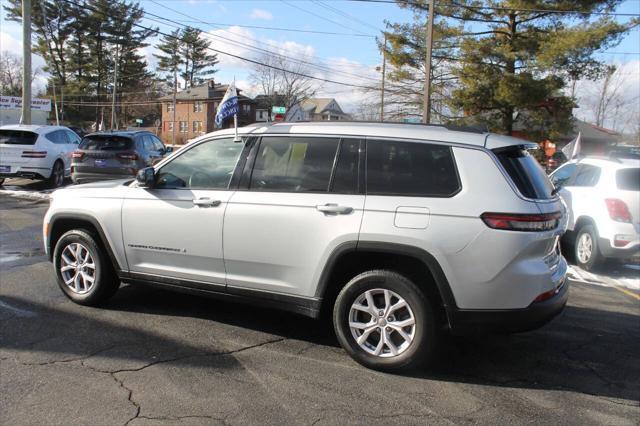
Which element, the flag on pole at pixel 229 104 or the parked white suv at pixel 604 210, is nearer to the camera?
the flag on pole at pixel 229 104

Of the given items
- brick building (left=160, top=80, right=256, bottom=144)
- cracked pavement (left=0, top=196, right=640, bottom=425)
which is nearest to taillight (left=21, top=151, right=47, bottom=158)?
cracked pavement (left=0, top=196, right=640, bottom=425)

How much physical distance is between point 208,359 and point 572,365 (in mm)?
2901

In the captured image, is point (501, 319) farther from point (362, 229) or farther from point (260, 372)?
point (260, 372)

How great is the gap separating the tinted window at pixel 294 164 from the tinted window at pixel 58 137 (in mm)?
12233

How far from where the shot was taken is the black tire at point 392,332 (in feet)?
12.4

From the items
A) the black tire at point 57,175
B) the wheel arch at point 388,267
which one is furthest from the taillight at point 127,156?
the wheel arch at point 388,267

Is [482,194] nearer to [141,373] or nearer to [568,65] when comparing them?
[141,373]

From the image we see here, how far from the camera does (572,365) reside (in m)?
4.27

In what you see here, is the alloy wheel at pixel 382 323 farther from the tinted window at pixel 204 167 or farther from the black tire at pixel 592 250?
the black tire at pixel 592 250

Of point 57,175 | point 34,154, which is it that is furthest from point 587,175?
point 57,175

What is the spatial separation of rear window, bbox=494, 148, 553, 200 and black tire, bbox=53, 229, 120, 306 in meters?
3.68

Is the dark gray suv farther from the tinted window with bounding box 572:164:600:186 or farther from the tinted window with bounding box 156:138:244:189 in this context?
the tinted window with bounding box 572:164:600:186

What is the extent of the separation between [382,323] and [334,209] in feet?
3.00

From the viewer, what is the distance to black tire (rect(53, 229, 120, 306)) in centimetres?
505
